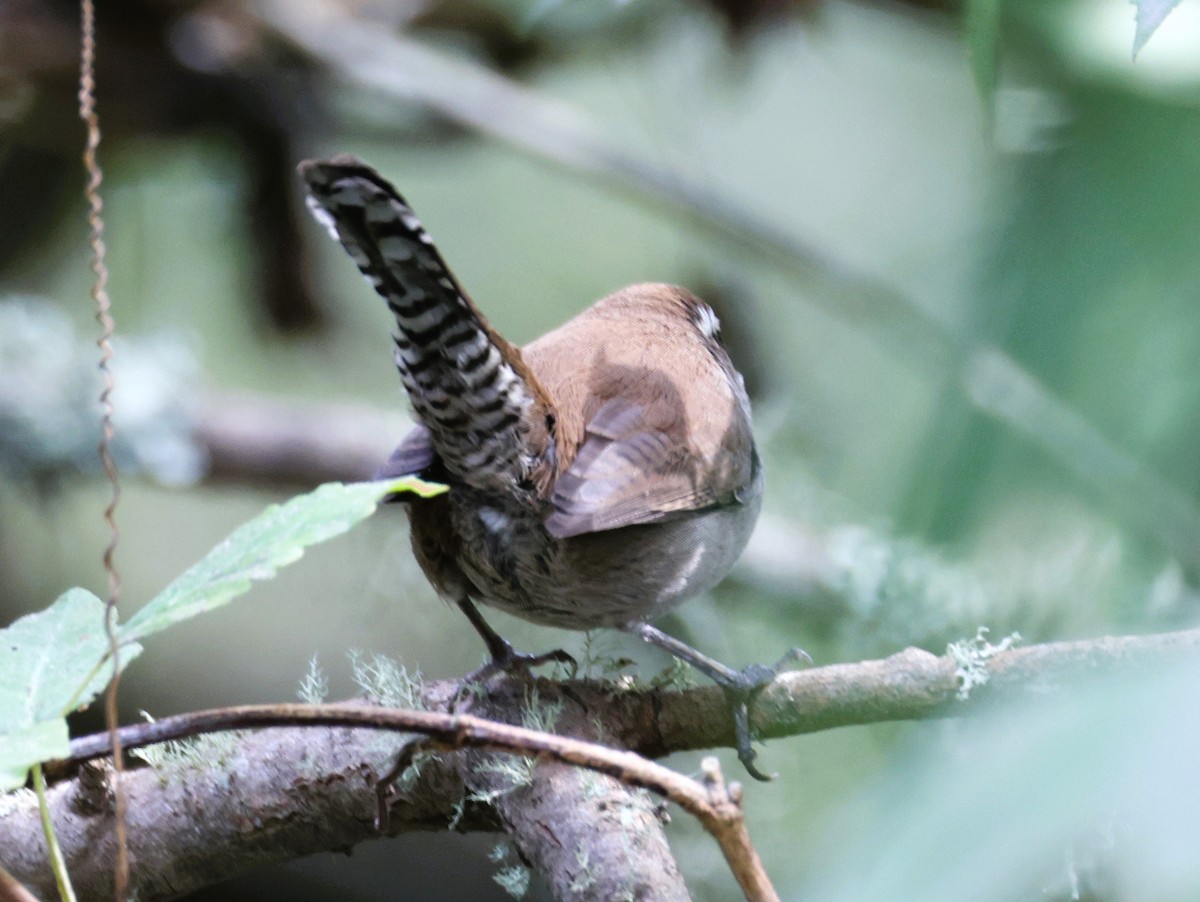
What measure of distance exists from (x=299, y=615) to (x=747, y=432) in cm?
360

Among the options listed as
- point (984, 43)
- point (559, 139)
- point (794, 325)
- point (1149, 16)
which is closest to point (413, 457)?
point (984, 43)

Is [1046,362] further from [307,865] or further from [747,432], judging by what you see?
[307,865]

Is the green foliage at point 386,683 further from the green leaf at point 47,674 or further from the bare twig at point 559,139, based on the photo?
the bare twig at point 559,139

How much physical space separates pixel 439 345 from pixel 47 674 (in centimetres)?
76

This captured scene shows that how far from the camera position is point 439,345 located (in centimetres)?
177

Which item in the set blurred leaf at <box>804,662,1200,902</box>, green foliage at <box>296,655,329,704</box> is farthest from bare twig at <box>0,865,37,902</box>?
blurred leaf at <box>804,662,1200,902</box>

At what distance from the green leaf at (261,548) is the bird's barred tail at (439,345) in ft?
1.54

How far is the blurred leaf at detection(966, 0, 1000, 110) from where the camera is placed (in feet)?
3.78

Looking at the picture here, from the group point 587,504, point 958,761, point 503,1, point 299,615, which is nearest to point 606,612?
point 587,504

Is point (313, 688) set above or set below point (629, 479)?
below

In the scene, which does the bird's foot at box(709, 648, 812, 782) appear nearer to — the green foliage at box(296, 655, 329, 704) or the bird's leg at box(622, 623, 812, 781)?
the bird's leg at box(622, 623, 812, 781)

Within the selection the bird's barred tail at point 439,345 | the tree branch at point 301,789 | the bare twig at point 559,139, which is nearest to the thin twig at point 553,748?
the tree branch at point 301,789

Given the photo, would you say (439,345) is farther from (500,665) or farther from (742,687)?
(742,687)

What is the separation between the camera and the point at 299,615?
539 cm
